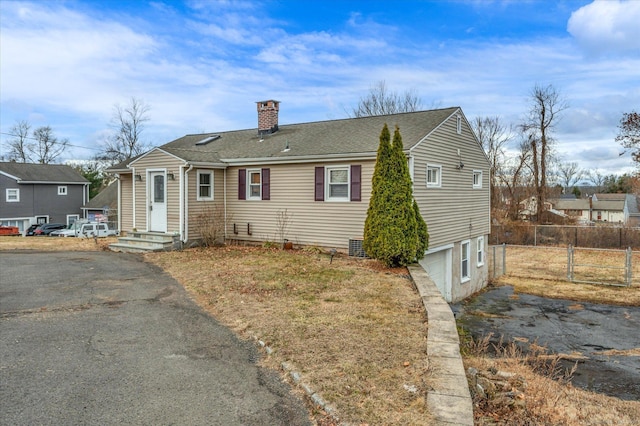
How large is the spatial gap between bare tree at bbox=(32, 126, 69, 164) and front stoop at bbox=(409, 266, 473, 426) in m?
48.7

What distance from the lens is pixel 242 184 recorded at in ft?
46.0

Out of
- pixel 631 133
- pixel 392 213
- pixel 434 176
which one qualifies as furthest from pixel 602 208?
pixel 392 213

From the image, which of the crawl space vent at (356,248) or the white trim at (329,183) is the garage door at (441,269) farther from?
the white trim at (329,183)

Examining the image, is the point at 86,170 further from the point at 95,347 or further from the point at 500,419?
the point at 500,419

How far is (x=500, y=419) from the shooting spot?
3.46 meters

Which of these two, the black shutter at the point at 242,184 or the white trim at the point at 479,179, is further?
the white trim at the point at 479,179

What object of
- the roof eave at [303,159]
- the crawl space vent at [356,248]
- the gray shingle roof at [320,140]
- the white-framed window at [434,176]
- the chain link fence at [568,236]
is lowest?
A: the chain link fence at [568,236]

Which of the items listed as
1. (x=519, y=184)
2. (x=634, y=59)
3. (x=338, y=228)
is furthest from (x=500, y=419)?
(x=519, y=184)

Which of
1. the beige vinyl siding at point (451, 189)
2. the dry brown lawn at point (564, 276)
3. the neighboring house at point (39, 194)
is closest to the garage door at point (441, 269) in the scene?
the beige vinyl siding at point (451, 189)

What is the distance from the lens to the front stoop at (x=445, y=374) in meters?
3.19

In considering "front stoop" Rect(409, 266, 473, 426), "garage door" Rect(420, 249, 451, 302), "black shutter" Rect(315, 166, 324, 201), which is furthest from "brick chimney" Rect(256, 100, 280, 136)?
"front stoop" Rect(409, 266, 473, 426)

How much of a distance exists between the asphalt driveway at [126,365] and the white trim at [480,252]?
12938 millimetres

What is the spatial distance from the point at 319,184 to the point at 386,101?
24682mm

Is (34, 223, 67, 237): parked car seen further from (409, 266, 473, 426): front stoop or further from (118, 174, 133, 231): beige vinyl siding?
(409, 266, 473, 426): front stoop
